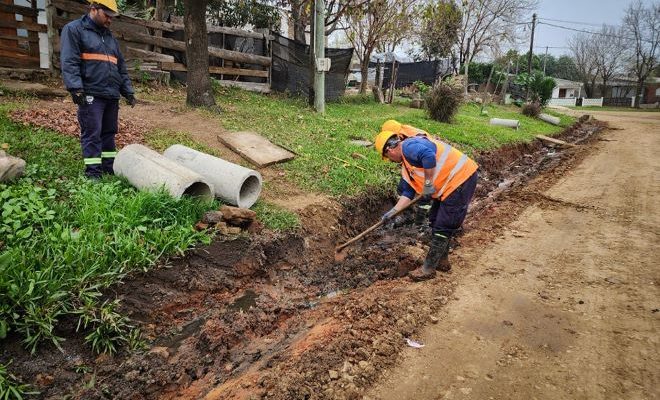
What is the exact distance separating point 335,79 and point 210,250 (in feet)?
35.0

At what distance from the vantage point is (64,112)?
655 cm

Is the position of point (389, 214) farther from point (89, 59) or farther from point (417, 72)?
point (417, 72)

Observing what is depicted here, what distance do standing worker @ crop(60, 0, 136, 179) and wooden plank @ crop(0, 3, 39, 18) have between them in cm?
586

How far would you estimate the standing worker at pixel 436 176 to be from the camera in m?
3.80

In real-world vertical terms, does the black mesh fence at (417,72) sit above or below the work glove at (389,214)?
above

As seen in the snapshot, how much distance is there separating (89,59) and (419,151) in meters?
3.67

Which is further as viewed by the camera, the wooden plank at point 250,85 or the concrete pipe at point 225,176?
the wooden plank at point 250,85

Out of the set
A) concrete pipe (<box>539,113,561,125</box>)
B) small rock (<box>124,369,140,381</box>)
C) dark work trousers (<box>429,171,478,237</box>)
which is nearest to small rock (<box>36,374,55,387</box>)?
small rock (<box>124,369,140,381</box>)

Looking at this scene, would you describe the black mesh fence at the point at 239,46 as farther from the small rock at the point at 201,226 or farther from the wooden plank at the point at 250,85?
the small rock at the point at 201,226

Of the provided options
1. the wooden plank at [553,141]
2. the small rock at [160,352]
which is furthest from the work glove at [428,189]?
the wooden plank at [553,141]

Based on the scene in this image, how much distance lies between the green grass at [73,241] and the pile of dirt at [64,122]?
0.86m

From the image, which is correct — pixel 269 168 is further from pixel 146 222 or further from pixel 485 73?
pixel 485 73

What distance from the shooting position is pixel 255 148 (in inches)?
264

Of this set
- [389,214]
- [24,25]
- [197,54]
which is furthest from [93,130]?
[24,25]
